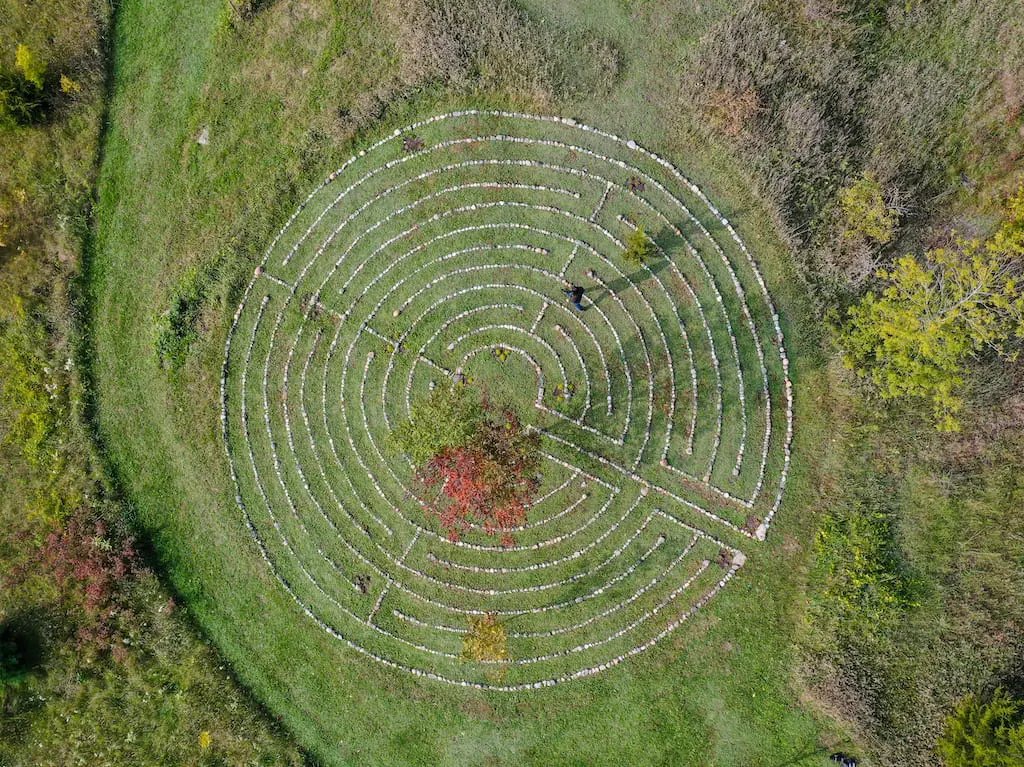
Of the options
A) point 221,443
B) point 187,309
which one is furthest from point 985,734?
point 187,309

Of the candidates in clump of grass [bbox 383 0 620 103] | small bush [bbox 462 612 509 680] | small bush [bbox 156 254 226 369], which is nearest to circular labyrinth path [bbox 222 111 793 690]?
small bush [bbox 462 612 509 680]

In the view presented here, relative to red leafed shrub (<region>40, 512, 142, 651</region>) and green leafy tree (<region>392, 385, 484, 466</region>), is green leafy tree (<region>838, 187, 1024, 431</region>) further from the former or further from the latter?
red leafed shrub (<region>40, 512, 142, 651</region>)

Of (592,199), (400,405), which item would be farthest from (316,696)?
(592,199)

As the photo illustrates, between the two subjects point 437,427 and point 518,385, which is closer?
point 437,427

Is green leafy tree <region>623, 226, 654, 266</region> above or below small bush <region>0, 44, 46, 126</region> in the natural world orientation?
above

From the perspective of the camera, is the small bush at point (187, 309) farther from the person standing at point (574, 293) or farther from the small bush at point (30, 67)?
the person standing at point (574, 293)

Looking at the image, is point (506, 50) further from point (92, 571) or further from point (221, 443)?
point (92, 571)
